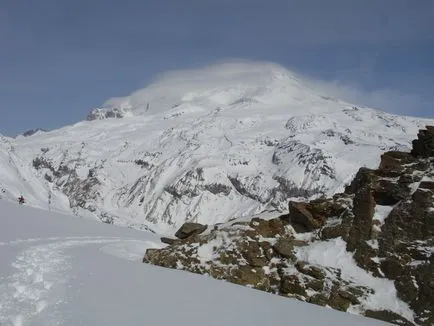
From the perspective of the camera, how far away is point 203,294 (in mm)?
19594

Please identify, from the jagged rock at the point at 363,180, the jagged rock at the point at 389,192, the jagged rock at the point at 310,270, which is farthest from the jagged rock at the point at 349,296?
the jagged rock at the point at 363,180

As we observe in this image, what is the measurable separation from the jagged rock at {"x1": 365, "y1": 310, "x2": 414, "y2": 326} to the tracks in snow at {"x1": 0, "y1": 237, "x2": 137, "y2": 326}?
44.5 feet

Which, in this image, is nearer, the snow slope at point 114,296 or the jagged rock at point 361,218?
the snow slope at point 114,296

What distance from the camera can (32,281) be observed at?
1759 cm

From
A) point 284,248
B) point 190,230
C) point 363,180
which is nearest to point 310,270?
point 284,248

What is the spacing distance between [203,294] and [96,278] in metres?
3.68

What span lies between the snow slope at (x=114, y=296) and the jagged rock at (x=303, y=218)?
10332 mm

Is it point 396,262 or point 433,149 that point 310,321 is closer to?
point 396,262

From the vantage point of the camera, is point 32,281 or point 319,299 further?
point 319,299

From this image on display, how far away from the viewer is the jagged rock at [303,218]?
32188 millimetres

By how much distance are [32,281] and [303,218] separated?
18381 mm

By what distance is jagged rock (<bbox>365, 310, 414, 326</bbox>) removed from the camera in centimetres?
2517

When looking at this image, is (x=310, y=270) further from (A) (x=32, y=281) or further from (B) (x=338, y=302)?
(A) (x=32, y=281)

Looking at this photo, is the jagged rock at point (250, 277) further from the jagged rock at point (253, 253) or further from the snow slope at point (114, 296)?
the snow slope at point (114, 296)
